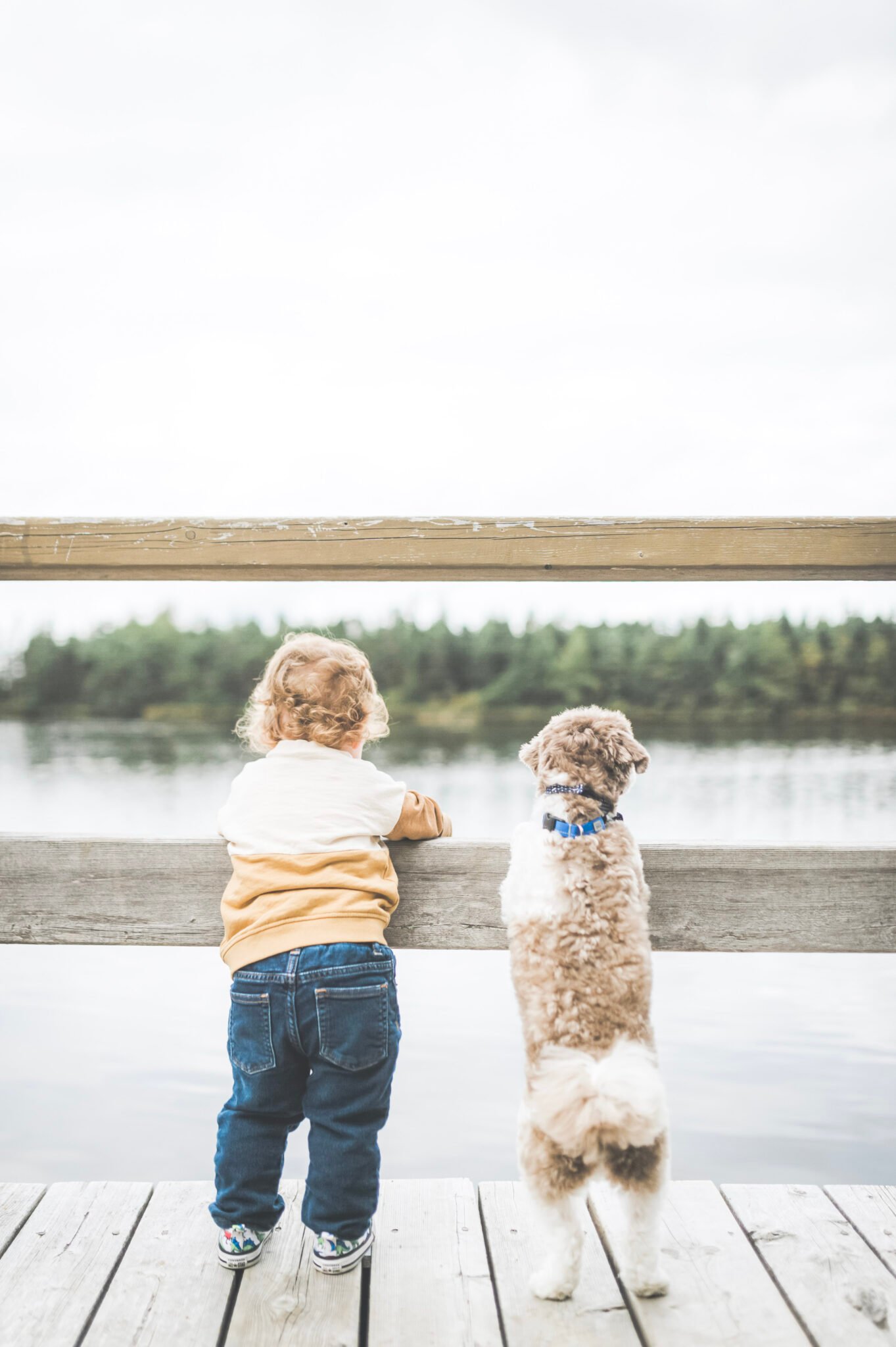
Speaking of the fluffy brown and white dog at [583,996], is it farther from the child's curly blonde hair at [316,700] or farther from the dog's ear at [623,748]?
the child's curly blonde hair at [316,700]

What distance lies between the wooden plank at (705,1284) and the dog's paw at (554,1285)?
0.12 m

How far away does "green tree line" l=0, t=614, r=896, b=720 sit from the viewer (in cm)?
491

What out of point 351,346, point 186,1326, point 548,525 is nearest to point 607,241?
point 351,346

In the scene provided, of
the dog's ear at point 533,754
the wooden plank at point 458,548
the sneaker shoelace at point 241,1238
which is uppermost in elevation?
the wooden plank at point 458,548

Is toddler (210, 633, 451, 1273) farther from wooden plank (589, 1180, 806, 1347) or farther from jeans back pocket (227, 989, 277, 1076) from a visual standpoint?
wooden plank (589, 1180, 806, 1347)

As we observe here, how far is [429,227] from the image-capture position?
1684 cm

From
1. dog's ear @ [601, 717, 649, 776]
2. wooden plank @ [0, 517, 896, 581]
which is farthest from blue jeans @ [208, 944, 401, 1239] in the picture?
wooden plank @ [0, 517, 896, 581]

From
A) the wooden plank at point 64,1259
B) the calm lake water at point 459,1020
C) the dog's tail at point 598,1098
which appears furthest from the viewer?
the calm lake water at point 459,1020

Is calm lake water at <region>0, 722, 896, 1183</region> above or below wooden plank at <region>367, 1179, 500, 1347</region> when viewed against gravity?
below

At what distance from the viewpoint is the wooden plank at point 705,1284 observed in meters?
1.63

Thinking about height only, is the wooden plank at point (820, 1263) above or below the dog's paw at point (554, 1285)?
below

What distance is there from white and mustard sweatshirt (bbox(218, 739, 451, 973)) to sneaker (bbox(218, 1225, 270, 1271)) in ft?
1.77

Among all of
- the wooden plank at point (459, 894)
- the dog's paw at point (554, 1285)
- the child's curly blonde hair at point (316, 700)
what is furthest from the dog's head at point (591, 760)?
the dog's paw at point (554, 1285)

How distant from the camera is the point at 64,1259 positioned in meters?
1.88
